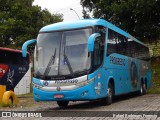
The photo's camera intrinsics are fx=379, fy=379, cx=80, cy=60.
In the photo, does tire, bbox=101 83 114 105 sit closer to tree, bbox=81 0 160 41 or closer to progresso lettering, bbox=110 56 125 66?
progresso lettering, bbox=110 56 125 66

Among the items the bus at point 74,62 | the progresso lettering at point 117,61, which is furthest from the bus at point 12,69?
the progresso lettering at point 117,61

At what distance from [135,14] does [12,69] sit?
1286cm

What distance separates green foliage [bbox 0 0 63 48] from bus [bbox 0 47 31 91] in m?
21.5

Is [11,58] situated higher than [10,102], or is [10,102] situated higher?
[11,58]

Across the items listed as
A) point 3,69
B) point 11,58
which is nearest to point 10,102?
point 3,69

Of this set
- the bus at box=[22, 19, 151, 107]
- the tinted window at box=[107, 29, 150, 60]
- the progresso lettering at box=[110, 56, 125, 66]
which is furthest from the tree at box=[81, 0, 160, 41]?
the bus at box=[22, 19, 151, 107]

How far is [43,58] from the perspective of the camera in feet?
47.3

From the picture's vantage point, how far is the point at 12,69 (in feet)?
71.0

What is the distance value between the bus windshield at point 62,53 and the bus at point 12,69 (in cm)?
601

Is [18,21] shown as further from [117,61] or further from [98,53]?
[98,53]

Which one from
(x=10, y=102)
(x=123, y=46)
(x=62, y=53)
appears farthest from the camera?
(x=123, y=46)

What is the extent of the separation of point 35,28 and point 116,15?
18989mm

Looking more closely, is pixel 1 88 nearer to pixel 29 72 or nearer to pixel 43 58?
pixel 29 72

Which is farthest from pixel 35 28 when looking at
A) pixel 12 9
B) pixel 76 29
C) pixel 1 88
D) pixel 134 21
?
pixel 76 29
